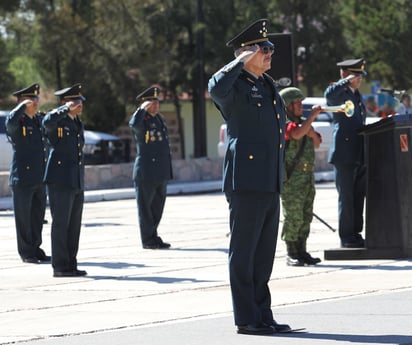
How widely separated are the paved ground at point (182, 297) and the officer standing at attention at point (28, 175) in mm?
333

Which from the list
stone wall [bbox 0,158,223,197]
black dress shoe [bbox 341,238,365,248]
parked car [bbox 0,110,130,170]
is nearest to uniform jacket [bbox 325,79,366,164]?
black dress shoe [bbox 341,238,365,248]

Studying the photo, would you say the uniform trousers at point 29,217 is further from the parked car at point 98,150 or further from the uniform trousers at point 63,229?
the parked car at point 98,150

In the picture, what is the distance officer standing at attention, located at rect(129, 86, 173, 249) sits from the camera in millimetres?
16672

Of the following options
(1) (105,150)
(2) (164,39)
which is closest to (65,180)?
(1) (105,150)

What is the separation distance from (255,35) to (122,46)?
2947cm

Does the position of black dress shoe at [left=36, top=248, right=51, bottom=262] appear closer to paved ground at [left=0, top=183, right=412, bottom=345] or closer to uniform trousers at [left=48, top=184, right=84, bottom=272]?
paved ground at [left=0, top=183, right=412, bottom=345]

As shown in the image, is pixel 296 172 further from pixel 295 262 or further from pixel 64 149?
pixel 64 149

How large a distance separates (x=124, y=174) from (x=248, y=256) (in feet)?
67.4

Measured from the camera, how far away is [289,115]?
43.7 ft

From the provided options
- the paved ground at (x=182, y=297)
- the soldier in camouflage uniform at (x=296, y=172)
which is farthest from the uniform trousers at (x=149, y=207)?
the soldier in camouflage uniform at (x=296, y=172)

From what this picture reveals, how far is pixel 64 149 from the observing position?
1352cm

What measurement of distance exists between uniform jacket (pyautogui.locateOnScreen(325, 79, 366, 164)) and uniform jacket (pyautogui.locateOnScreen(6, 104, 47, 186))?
3468mm

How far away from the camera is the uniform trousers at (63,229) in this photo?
1330cm

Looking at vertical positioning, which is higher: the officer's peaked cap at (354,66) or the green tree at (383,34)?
the green tree at (383,34)
